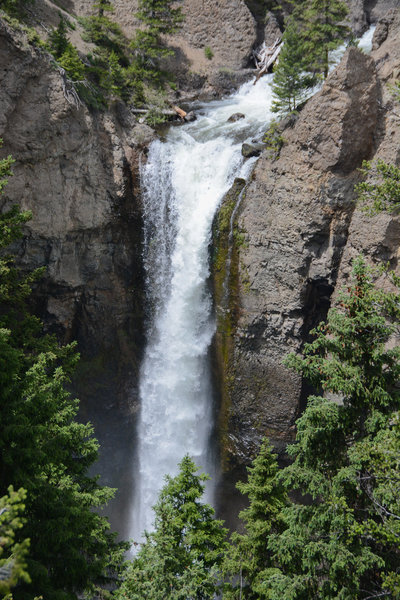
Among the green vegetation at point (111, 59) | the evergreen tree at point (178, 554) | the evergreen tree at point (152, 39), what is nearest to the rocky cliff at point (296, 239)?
the evergreen tree at point (178, 554)

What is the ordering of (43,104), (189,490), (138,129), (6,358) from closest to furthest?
1. (6,358)
2. (189,490)
3. (43,104)
4. (138,129)

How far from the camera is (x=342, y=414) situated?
10.0 m

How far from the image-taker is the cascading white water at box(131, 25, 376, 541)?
2220 cm

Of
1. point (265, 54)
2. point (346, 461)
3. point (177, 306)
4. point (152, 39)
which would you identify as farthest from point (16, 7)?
point (346, 461)

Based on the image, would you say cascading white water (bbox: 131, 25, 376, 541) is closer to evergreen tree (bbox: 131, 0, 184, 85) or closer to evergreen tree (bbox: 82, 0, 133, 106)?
evergreen tree (bbox: 82, 0, 133, 106)

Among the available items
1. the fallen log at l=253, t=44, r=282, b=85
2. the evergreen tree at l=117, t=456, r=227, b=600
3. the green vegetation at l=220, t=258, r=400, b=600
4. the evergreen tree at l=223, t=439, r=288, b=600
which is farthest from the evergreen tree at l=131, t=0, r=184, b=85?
the evergreen tree at l=117, t=456, r=227, b=600

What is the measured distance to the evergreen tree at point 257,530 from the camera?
41.0ft

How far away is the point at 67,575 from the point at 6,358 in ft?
15.0

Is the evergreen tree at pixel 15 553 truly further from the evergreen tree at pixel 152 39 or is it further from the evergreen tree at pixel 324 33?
the evergreen tree at pixel 152 39

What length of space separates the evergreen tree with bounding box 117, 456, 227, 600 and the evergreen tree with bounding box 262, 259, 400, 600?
75.1 inches

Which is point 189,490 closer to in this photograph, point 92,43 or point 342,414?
point 342,414

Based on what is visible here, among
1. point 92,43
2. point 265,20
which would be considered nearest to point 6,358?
Answer: point 92,43

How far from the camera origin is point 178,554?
10266 millimetres

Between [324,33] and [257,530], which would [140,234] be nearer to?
[324,33]
